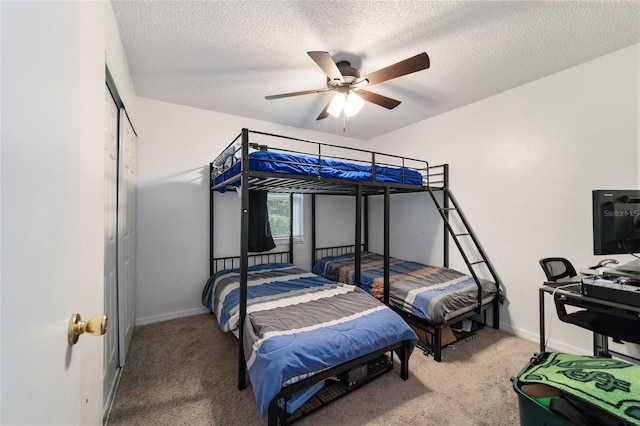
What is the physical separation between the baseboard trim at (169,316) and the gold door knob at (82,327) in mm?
2755

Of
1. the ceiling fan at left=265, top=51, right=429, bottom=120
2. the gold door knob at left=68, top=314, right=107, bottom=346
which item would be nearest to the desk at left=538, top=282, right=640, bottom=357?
the ceiling fan at left=265, top=51, right=429, bottom=120

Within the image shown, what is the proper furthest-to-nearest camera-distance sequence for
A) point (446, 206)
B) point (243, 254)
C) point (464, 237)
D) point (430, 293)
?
point (446, 206) → point (464, 237) → point (430, 293) → point (243, 254)

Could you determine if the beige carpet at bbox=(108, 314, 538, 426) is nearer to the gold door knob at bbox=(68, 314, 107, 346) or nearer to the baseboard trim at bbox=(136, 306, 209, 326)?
the baseboard trim at bbox=(136, 306, 209, 326)

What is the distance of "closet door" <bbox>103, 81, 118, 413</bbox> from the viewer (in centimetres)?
160

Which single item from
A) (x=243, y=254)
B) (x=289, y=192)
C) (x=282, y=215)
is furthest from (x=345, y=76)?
(x=282, y=215)

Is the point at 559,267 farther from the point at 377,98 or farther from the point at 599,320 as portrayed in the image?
the point at 377,98

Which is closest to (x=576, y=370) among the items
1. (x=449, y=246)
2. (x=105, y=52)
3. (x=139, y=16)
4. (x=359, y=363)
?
(x=359, y=363)

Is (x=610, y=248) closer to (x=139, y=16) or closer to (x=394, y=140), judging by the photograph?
(x=394, y=140)

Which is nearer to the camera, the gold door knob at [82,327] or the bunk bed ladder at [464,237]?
the gold door knob at [82,327]

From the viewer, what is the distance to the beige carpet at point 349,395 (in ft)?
5.23

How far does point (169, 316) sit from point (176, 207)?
1.32 m

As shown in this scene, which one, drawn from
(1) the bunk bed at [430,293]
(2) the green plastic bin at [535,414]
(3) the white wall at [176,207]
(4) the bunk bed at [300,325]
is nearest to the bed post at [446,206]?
(1) the bunk bed at [430,293]

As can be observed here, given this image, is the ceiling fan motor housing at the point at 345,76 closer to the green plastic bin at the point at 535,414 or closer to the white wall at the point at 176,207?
the white wall at the point at 176,207

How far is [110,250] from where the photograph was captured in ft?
5.57
